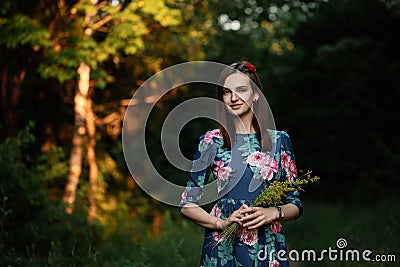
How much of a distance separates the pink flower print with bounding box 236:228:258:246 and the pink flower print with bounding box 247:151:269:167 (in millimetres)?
357

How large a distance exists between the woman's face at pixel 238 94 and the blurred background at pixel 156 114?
2.36 metres

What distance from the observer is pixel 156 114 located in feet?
42.8

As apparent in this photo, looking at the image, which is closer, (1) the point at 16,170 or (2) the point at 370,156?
(1) the point at 16,170

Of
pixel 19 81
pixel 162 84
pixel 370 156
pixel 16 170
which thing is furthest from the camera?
pixel 370 156

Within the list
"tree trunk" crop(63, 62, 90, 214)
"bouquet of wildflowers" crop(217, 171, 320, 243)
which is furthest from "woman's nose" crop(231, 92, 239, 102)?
"tree trunk" crop(63, 62, 90, 214)

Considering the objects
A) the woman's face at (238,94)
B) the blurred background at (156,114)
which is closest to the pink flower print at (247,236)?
the woman's face at (238,94)

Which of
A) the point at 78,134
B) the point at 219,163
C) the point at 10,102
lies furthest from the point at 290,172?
the point at 10,102

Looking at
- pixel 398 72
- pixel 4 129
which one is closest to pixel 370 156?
pixel 398 72

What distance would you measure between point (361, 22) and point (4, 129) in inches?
308

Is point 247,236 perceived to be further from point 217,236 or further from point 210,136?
point 210,136

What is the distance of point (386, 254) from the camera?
5289mm

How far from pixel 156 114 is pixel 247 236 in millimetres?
10179

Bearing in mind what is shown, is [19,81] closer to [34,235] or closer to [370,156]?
[34,235]

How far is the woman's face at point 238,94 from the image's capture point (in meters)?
3.02
